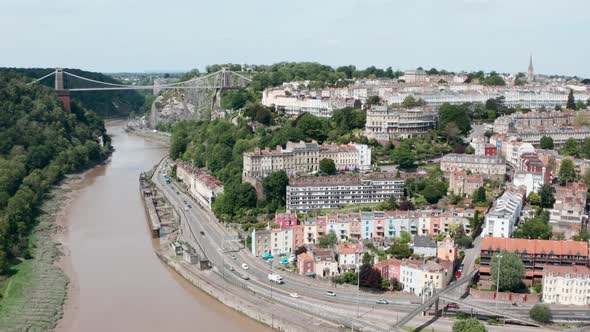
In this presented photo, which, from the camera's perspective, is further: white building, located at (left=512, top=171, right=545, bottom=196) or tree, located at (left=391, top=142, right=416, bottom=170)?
tree, located at (left=391, top=142, right=416, bottom=170)

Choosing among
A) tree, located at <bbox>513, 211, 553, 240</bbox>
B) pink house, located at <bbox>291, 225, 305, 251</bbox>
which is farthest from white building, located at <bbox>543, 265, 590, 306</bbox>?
pink house, located at <bbox>291, 225, 305, 251</bbox>

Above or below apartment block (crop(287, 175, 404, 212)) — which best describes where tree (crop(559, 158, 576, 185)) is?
above

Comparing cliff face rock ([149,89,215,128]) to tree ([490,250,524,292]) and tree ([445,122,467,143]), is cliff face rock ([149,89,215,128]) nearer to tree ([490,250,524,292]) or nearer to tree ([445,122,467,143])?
tree ([445,122,467,143])

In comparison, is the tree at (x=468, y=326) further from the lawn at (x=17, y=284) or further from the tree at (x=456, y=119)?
the tree at (x=456, y=119)

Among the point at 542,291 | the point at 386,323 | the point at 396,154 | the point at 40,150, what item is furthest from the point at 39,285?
the point at 40,150

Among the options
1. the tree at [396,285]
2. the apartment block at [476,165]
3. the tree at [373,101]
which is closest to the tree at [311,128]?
the tree at [373,101]

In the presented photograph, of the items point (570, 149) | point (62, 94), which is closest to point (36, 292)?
point (570, 149)

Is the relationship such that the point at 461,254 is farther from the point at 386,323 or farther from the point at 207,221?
the point at 207,221
